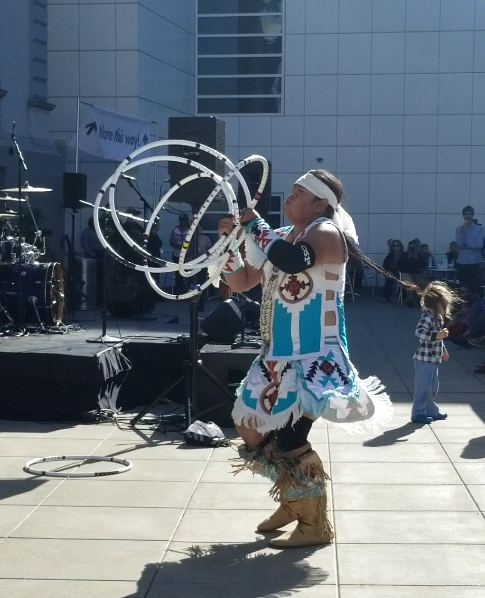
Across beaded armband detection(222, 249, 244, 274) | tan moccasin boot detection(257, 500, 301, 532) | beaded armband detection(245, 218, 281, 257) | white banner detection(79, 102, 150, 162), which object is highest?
white banner detection(79, 102, 150, 162)

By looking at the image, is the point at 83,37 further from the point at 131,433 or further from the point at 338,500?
the point at 338,500

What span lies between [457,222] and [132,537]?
69.6 ft

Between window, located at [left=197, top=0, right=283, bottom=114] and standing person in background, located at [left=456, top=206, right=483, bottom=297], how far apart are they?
874cm

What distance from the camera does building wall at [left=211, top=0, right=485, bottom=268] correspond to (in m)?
25.0

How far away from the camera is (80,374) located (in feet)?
25.5

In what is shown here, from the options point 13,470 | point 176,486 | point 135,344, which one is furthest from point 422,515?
point 135,344

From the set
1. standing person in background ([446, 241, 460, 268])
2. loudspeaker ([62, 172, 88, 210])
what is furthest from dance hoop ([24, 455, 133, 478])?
standing person in background ([446, 241, 460, 268])

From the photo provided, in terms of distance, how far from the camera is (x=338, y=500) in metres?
5.52

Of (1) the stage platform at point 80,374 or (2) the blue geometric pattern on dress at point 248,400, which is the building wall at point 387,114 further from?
(2) the blue geometric pattern on dress at point 248,400

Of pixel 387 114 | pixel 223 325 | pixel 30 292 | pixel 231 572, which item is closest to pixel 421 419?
pixel 223 325

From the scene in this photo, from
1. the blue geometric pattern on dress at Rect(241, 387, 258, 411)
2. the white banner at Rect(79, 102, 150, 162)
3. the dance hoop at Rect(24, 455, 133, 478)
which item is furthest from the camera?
the white banner at Rect(79, 102, 150, 162)

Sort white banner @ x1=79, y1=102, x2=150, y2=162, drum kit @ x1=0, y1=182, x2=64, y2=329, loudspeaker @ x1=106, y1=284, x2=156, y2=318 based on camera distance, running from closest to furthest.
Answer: drum kit @ x1=0, y1=182, x2=64, y2=329 < loudspeaker @ x1=106, y1=284, x2=156, y2=318 < white banner @ x1=79, y1=102, x2=150, y2=162

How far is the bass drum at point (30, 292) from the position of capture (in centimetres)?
1127

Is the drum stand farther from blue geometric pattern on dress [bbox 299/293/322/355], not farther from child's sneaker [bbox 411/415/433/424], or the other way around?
blue geometric pattern on dress [bbox 299/293/322/355]
